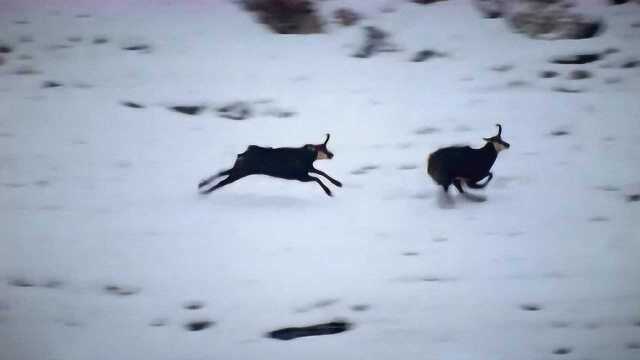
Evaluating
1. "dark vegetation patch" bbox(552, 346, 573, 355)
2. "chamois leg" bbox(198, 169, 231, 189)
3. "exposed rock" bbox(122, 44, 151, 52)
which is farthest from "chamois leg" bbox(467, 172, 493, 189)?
"exposed rock" bbox(122, 44, 151, 52)

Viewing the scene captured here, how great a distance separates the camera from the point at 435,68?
4.60ft

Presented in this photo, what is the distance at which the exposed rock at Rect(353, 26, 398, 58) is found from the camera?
1.39 metres

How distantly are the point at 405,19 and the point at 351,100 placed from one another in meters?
0.20

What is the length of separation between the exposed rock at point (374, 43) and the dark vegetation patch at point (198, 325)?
66 cm

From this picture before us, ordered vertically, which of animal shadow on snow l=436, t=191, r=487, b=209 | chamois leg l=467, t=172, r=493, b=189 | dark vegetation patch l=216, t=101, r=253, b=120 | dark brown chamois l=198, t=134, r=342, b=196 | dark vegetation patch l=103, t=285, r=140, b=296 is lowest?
dark vegetation patch l=103, t=285, r=140, b=296

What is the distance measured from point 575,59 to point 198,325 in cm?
99

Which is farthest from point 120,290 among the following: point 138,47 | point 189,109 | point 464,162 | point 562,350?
point 562,350

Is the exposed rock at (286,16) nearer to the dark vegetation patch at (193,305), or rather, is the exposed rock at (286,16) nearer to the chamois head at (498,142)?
the chamois head at (498,142)

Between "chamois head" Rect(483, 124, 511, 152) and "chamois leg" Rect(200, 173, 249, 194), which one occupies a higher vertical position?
"chamois head" Rect(483, 124, 511, 152)

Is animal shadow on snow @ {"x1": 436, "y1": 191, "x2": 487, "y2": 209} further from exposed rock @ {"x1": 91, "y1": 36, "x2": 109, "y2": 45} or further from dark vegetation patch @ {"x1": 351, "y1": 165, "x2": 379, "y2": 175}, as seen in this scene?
exposed rock @ {"x1": 91, "y1": 36, "x2": 109, "y2": 45}

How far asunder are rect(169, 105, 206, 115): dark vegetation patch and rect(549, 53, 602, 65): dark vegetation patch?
29.6 inches

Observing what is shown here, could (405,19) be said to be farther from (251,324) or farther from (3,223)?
(3,223)

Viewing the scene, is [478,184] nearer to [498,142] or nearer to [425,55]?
[498,142]

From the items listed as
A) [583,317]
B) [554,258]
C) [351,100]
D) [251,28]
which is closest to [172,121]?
[251,28]
